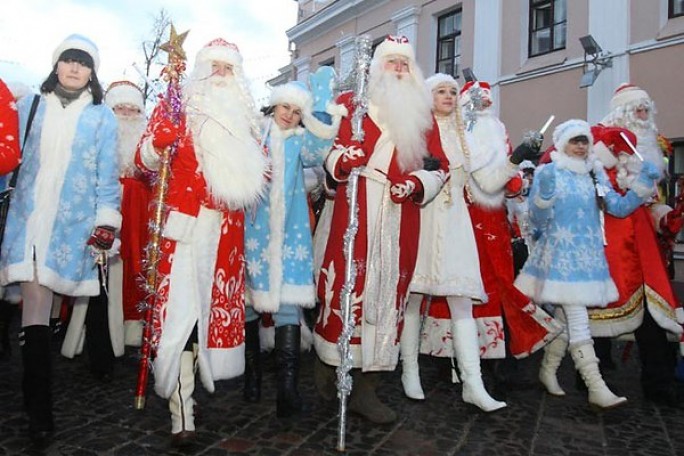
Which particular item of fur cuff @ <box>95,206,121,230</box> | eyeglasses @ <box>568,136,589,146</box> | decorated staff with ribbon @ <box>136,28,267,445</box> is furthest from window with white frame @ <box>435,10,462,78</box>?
fur cuff @ <box>95,206,121,230</box>

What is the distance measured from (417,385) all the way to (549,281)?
3.91 feet

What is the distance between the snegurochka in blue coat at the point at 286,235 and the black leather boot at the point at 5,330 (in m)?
2.32

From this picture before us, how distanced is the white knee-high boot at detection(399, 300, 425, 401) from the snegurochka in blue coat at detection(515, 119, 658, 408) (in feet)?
3.14

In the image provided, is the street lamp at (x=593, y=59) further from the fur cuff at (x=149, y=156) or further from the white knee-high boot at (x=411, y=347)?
the fur cuff at (x=149, y=156)

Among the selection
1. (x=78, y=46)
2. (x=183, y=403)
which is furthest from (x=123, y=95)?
(x=183, y=403)

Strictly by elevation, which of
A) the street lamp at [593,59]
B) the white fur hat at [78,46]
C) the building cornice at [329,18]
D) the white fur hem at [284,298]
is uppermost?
the building cornice at [329,18]

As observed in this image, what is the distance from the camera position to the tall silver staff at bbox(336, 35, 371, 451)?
3.22m

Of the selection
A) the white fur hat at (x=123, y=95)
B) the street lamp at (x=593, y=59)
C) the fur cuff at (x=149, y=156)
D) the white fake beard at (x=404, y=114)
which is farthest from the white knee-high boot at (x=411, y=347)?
the street lamp at (x=593, y=59)

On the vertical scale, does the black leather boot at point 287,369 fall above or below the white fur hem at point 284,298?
below

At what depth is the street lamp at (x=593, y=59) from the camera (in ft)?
37.8

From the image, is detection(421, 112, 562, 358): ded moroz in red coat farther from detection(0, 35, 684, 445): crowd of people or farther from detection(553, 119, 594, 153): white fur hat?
detection(553, 119, 594, 153): white fur hat

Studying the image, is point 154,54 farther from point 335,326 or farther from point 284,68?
point 335,326

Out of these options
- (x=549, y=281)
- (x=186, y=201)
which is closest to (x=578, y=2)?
(x=549, y=281)

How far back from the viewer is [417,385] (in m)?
4.16
